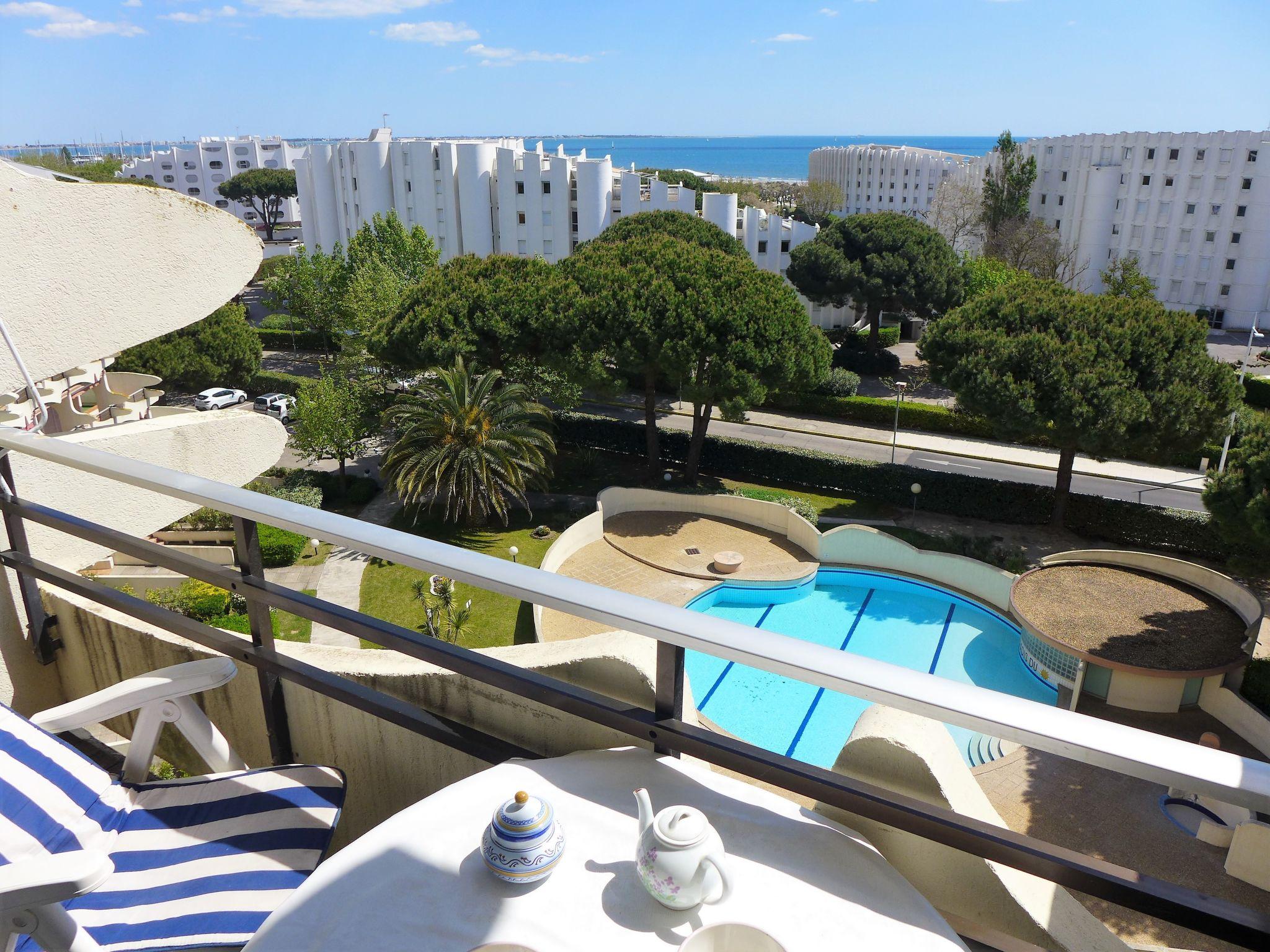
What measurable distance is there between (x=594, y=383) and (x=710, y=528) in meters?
4.65

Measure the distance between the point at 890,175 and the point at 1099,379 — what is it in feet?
262

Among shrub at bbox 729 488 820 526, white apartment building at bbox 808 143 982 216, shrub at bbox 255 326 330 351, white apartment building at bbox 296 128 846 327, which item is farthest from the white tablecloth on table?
white apartment building at bbox 808 143 982 216

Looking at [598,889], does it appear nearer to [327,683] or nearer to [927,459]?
[327,683]

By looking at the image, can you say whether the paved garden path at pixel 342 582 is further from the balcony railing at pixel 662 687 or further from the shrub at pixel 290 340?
the shrub at pixel 290 340

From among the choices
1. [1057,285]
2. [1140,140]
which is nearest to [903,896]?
[1057,285]

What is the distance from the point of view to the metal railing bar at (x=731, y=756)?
5.66 feet

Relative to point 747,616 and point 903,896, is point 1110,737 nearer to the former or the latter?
point 903,896

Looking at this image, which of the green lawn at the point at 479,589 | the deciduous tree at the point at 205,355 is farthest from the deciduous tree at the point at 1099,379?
the deciduous tree at the point at 205,355

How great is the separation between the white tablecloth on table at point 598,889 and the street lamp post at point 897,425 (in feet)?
79.7

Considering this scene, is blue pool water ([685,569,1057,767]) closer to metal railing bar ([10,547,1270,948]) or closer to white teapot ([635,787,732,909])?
metal railing bar ([10,547,1270,948])

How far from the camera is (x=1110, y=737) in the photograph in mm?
1671

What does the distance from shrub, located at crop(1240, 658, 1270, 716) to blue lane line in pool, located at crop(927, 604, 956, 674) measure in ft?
15.3

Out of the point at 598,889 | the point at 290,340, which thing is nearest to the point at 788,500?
the point at 598,889

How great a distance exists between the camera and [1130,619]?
51.6ft
